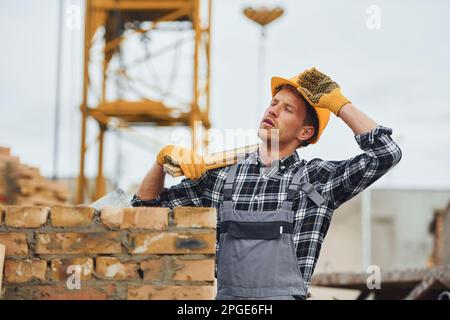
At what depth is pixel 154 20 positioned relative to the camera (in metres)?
14.4

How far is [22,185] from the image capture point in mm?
6875

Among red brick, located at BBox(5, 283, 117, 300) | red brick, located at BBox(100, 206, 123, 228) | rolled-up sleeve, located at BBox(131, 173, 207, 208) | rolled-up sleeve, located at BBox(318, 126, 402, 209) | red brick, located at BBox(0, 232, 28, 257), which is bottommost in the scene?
red brick, located at BBox(5, 283, 117, 300)

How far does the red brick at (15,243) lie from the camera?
9.74ft

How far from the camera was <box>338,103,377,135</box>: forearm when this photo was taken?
3270 mm

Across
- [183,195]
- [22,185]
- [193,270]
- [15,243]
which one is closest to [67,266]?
[15,243]

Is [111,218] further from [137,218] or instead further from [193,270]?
[193,270]

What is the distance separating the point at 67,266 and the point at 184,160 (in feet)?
2.15

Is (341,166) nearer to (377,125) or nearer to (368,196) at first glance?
(377,125)

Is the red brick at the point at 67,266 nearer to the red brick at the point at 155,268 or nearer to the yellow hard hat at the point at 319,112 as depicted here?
the red brick at the point at 155,268

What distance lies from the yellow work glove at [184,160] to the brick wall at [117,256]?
1.03 ft

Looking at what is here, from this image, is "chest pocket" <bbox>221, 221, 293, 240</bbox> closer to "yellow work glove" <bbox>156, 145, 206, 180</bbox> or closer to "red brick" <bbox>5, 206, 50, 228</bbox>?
"yellow work glove" <bbox>156, 145, 206, 180</bbox>

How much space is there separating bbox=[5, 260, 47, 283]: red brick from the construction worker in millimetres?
648

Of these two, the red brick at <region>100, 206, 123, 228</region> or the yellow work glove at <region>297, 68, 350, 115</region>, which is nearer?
the red brick at <region>100, 206, 123, 228</region>

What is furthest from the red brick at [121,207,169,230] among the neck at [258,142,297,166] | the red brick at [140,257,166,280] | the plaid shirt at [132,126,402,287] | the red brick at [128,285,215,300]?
the neck at [258,142,297,166]
